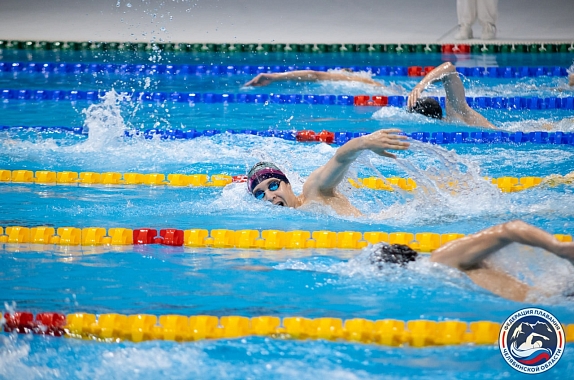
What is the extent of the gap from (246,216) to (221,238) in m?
0.48

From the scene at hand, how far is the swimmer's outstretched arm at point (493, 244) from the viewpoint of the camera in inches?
115

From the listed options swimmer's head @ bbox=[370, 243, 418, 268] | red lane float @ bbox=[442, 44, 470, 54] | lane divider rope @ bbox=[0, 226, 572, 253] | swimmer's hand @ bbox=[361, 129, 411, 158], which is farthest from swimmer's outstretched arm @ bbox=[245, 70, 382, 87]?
swimmer's head @ bbox=[370, 243, 418, 268]

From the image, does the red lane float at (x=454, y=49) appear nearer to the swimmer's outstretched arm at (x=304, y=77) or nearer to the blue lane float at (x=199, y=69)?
the blue lane float at (x=199, y=69)

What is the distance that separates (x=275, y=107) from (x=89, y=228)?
3.83m

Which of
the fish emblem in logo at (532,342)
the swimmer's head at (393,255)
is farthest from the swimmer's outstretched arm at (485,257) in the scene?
the fish emblem in logo at (532,342)

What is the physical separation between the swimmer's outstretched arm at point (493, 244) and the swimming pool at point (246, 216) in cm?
9

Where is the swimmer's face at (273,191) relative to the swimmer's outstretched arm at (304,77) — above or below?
below

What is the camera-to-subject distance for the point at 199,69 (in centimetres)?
957

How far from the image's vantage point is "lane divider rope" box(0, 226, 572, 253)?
429 centimetres

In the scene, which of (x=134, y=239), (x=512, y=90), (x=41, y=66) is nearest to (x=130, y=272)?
(x=134, y=239)

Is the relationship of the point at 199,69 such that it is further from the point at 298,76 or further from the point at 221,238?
the point at 221,238

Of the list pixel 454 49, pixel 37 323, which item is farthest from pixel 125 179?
pixel 454 49

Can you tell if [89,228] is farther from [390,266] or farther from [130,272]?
[390,266]

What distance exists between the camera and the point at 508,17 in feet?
40.0
